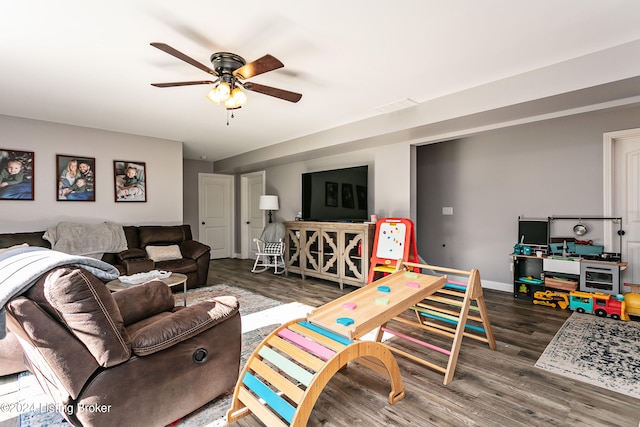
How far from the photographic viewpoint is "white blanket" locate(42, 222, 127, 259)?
395 cm

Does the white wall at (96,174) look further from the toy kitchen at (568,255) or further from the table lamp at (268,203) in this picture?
the toy kitchen at (568,255)

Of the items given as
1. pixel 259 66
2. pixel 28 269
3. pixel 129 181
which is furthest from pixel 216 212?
pixel 28 269

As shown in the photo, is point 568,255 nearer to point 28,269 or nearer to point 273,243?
point 273,243

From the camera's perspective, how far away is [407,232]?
395cm

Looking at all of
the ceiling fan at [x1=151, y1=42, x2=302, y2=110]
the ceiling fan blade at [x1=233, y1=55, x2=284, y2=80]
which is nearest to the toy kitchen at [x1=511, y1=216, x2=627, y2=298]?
the ceiling fan at [x1=151, y1=42, x2=302, y2=110]

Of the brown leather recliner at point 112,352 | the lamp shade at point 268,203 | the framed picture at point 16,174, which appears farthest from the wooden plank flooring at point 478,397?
the lamp shade at point 268,203

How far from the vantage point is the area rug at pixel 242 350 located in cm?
173

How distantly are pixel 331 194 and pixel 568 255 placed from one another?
127 inches

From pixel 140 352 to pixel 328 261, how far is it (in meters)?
3.53

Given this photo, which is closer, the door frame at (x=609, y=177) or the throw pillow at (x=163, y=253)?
the door frame at (x=609, y=177)

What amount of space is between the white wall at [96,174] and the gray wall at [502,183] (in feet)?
14.0

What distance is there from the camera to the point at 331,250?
4875 mm

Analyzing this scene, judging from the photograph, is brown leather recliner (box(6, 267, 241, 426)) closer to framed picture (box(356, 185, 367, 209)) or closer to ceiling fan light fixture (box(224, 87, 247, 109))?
ceiling fan light fixture (box(224, 87, 247, 109))

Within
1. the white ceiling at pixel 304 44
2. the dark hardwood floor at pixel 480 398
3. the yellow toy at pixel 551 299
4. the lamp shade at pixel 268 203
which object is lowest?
the dark hardwood floor at pixel 480 398
